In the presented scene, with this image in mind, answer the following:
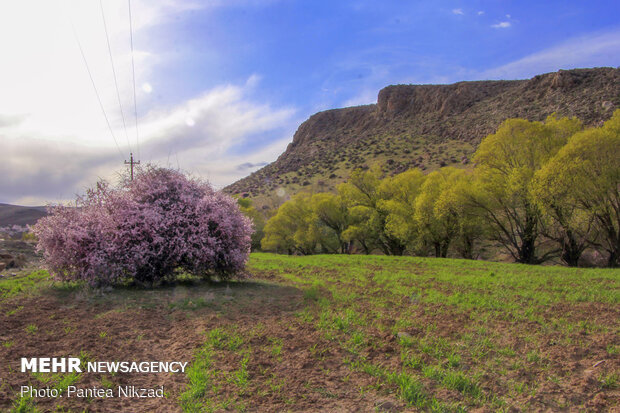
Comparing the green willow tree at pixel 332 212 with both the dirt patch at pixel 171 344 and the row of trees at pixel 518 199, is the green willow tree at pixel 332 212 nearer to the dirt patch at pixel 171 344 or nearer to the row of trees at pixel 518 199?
the row of trees at pixel 518 199

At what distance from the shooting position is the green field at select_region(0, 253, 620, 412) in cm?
432

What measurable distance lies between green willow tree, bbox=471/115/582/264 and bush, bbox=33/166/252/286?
20.9 metres

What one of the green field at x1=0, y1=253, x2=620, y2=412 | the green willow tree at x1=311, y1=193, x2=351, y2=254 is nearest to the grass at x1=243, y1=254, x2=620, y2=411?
the green field at x1=0, y1=253, x2=620, y2=412

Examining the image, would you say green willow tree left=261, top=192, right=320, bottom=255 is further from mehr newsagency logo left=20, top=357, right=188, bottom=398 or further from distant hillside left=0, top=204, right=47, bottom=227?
distant hillside left=0, top=204, right=47, bottom=227

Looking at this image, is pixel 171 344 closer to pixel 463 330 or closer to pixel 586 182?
pixel 463 330

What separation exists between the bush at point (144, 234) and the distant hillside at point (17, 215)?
8355 cm

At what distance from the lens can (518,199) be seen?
82.6ft

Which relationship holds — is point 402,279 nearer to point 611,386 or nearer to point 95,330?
point 611,386

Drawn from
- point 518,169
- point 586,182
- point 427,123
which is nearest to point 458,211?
point 518,169

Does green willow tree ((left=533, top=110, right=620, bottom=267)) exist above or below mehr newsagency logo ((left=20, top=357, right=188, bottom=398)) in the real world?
above

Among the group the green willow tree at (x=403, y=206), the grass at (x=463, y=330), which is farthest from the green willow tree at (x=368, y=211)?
the grass at (x=463, y=330)

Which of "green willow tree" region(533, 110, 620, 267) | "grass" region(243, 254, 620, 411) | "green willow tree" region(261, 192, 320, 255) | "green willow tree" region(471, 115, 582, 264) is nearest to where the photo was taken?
"grass" region(243, 254, 620, 411)

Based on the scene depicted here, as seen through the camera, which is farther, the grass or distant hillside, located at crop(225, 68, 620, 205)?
distant hillside, located at crop(225, 68, 620, 205)

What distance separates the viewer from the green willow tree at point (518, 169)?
24.0 m
